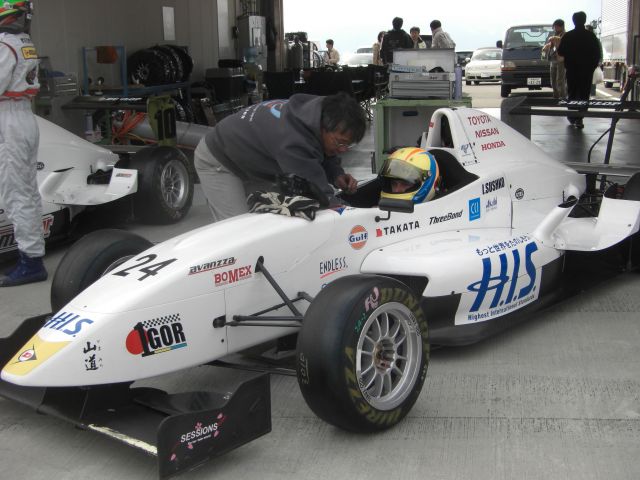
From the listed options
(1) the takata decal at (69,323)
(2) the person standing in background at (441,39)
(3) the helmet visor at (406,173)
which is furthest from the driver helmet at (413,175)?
(2) the person standing in background at (441,39)

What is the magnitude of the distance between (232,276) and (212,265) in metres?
0.12

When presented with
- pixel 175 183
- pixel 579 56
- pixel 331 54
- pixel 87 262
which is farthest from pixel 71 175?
pixel 331 54

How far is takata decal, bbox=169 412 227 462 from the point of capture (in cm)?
326

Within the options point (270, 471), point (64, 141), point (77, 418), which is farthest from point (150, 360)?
point (64, 141)

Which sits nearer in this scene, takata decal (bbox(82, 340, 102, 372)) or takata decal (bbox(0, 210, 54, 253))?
takata decal (bbox(82, 340, 102, 372))

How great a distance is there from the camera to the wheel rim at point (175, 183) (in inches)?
336

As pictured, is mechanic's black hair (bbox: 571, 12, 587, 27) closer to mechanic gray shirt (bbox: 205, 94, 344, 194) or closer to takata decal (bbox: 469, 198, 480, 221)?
takata decal (bbox: 469, 198, 480, 221)

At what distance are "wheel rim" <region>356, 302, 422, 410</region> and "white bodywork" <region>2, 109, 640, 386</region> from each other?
0.55 m

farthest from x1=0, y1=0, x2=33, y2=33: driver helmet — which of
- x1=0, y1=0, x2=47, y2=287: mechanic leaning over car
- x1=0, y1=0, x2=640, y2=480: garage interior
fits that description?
x1=0, y1=0, x2=640, y2=480: garage interior

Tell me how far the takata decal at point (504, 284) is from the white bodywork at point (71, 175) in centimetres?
390

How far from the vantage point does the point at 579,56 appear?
15.2m

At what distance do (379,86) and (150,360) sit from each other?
15518mm

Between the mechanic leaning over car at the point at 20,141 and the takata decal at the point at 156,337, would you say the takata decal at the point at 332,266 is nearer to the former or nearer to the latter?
the takata decal at the point at 156,337

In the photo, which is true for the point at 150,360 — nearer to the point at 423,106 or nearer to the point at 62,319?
the point at 62,319
